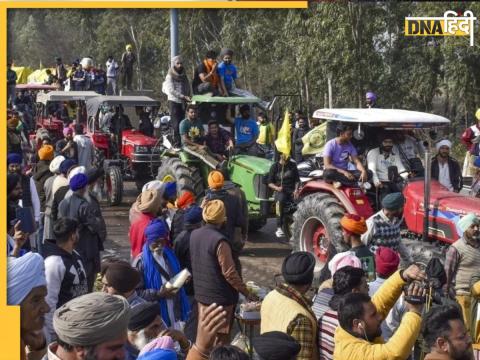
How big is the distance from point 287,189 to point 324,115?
4.31 ft

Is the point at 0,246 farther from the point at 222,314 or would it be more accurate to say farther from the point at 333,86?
the point at 333,86

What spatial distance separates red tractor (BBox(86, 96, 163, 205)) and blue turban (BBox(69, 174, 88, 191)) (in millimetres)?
6682

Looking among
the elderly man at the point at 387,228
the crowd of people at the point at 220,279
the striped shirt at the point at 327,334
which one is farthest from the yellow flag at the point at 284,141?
the striped shirt at the point at 327,334

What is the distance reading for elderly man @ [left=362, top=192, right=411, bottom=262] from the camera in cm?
647

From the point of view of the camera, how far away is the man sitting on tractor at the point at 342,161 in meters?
8.72

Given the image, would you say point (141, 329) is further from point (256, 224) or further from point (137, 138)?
point (137, 138)

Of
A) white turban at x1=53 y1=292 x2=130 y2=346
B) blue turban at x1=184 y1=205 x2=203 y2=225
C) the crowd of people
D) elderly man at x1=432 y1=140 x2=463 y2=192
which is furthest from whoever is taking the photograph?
elderly man at x1=432 y1=140 x2=463 y2=192

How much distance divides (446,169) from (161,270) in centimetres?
512

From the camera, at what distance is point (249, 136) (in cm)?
1154

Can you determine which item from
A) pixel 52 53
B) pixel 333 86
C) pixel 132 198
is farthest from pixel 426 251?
pixel 52 53

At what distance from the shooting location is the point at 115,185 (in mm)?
13031

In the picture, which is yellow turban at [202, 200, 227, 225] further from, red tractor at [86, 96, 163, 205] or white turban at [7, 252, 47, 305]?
red tractor at [86, 96, 163, 205]

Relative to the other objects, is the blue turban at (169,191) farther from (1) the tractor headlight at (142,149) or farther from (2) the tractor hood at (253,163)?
(1) the tractor headlight at (142,149)

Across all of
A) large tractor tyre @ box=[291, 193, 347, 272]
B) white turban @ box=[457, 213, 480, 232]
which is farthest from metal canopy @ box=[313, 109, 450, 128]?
white turban @ box=[457, 213, 480, 232]
